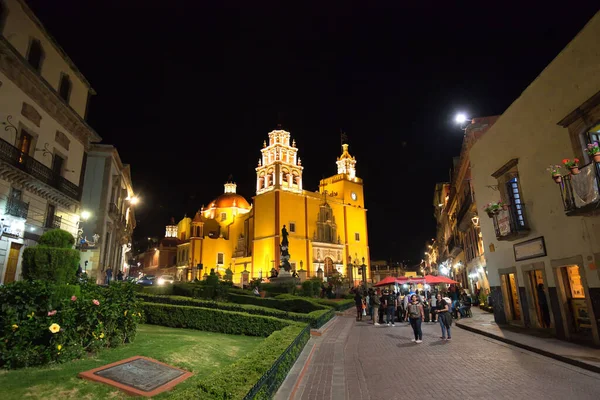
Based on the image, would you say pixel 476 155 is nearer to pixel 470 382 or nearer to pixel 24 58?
pixel 470 382

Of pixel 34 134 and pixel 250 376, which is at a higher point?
pixel 34 134

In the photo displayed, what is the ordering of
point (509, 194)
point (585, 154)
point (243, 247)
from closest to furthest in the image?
point (585, 154) → point (509, 194) → point (243, 247)

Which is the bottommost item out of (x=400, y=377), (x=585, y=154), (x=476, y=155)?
(x=400, y=377)

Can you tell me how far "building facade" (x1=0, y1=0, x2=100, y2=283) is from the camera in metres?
15.3

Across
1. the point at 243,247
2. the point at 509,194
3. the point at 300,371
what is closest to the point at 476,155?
the point at 509,194

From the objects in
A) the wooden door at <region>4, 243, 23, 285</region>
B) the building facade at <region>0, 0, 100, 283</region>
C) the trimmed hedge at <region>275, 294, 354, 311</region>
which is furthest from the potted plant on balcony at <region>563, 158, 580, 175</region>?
the wooden door at <region>4, 243, 23, 285</region>

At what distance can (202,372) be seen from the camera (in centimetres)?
667

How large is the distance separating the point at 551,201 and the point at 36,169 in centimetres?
2162

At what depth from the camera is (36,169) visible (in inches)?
681

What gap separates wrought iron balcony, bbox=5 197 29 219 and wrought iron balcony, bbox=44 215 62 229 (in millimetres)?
1948

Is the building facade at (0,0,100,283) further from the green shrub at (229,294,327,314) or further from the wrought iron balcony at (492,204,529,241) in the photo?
the wrought iron balcony at (492,204,529,241)

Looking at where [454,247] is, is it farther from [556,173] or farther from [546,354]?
[546,354]

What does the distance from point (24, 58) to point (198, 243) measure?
4638cm

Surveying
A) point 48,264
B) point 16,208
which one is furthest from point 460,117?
point 16,208
